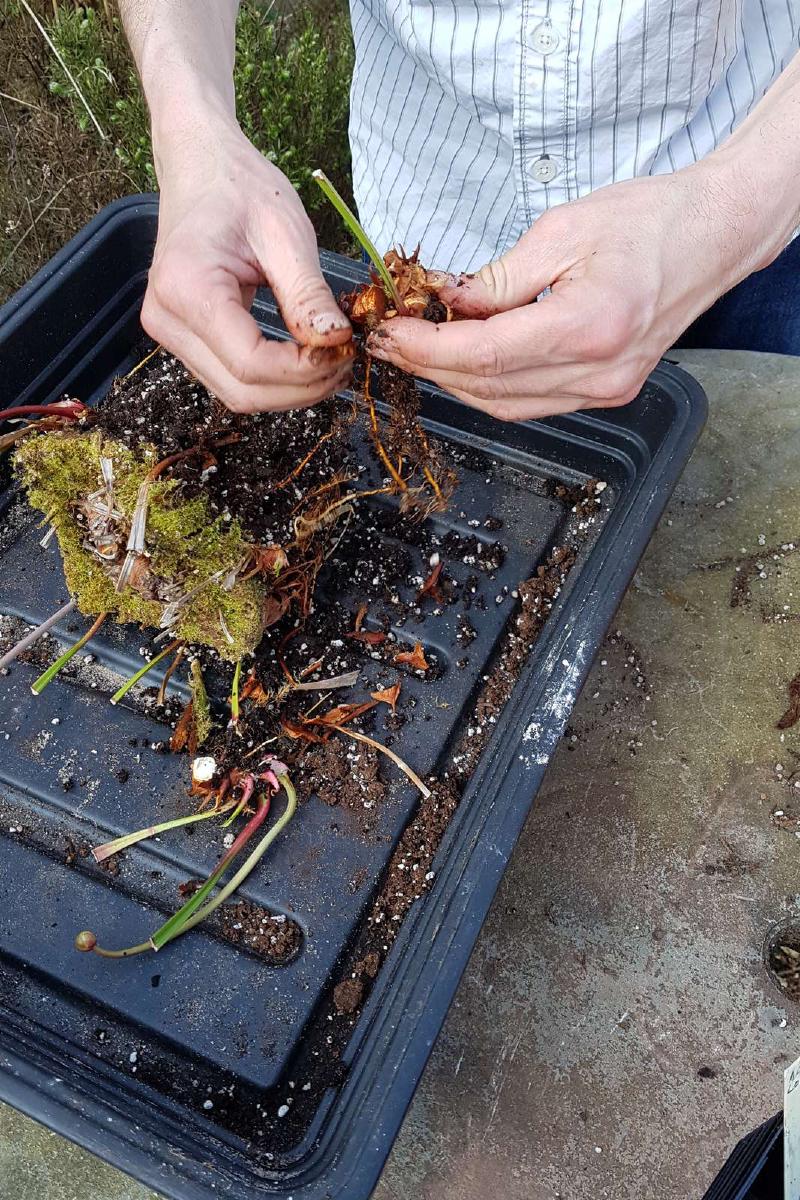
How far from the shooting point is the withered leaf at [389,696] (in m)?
1.45

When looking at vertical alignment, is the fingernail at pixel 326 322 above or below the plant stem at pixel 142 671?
above

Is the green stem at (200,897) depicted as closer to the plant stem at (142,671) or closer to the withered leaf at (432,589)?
the plant stem at (142,671)

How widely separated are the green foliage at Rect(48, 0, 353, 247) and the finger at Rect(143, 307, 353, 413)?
1514 millimetres

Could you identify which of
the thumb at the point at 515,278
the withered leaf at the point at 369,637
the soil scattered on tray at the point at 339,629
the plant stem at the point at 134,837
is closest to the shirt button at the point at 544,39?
the thumb at the point at 515,278

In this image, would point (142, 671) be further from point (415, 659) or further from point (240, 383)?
point (240, 383)

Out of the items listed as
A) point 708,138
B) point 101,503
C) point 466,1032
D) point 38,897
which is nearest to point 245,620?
point 101,503

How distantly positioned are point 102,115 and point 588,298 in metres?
2.10

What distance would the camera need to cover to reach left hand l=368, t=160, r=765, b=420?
3.28 ft

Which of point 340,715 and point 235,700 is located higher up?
point 235,700

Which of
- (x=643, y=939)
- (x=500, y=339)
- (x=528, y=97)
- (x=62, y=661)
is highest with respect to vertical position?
(x=528, y=97)

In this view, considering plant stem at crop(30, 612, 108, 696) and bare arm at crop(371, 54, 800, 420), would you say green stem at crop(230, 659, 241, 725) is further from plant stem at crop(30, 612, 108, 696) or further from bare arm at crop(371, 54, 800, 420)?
bare arm at crop(371, 54, 800, 420)

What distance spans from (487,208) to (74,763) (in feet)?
4.02

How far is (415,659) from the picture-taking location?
1484mm

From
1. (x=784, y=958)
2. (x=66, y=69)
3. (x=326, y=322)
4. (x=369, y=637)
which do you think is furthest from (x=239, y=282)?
(x=66, y=69)
